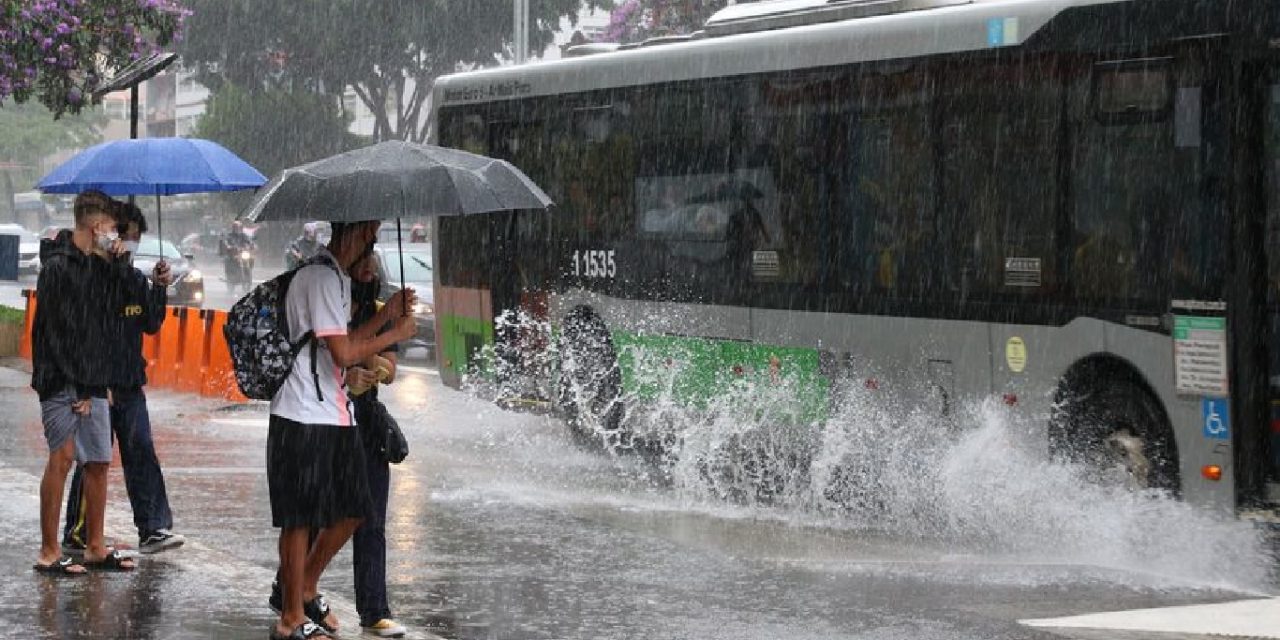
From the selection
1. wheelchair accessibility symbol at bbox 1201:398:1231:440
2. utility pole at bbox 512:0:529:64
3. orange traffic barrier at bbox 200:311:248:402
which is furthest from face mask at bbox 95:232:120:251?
utility pole at bbox 512:0:529:64

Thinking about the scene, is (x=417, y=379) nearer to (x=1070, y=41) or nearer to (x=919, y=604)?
(x=1070, y=41)

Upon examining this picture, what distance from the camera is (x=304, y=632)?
24.8ft

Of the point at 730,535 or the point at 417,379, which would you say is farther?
the point at 417,379

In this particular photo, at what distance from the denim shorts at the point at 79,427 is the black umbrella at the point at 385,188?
2.01 metres

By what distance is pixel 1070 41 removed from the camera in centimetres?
1094

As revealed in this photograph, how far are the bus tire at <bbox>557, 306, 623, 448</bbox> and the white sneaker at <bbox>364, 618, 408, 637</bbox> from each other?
23.1 ft

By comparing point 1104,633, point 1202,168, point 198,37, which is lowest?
point 1104,633

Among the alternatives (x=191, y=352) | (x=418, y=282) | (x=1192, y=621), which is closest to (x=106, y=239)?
(x=1192, y=621)

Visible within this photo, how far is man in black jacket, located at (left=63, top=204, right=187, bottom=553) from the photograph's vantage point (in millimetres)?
9367

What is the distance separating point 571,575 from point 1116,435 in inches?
120

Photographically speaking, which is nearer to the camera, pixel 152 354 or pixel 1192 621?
pixel 1192 621

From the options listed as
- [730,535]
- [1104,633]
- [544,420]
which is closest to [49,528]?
[730,535]

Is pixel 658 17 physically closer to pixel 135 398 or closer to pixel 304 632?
pixel 135 398

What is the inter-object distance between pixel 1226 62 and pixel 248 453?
792cm
